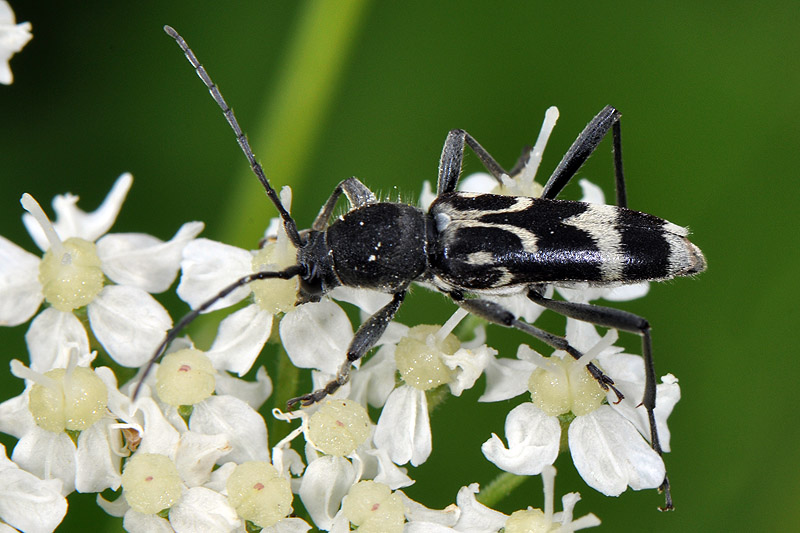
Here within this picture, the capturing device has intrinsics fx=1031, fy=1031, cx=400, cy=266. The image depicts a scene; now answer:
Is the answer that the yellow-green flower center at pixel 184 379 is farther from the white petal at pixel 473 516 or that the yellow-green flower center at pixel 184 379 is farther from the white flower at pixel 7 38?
the white flower at pixel 7 38

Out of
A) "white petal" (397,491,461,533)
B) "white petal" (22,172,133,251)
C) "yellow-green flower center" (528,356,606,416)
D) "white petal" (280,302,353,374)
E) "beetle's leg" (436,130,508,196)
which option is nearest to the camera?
"white petal" (397,491,461,533)

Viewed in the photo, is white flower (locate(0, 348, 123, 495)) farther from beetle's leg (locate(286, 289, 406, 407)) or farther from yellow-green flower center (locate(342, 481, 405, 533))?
yellow-green flower center (locate(342, 481, 405, 533))

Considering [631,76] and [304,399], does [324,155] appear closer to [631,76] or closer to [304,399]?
[631,76]

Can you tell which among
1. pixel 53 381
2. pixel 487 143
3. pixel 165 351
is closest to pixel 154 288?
pixel 165 351

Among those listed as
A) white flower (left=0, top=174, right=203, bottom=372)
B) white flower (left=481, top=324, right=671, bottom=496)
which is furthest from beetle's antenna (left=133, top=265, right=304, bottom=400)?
white flower (left=481, top=324, right=671, bottom=496)

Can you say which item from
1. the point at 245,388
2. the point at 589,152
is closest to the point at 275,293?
the point at 245,388

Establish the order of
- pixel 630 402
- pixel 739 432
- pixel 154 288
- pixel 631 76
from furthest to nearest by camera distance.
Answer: pixel 631 76 → pixel 739 432 → pixel 154 288 → pixel 630 402

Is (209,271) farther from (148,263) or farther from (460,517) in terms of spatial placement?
(460,517)
